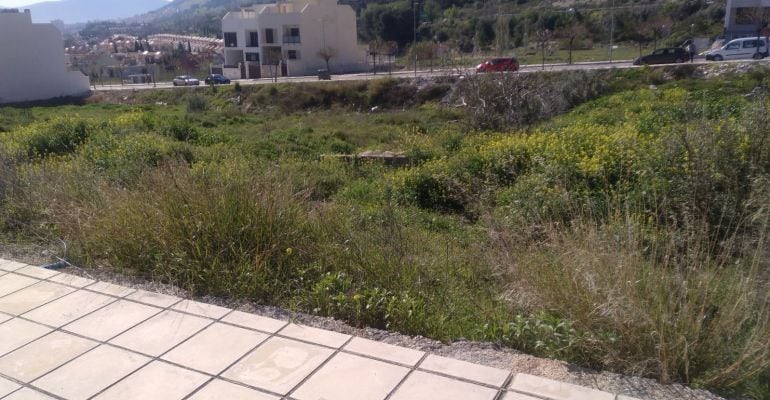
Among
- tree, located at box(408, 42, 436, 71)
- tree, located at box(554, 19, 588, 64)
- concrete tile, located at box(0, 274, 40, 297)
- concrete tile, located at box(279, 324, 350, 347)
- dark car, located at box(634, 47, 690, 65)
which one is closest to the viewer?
concrete tile, located at box(279, 324, 350, 347)

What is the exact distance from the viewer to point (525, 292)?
3443 millimetres

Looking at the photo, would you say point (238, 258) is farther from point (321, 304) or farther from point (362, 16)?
point (362, 16)

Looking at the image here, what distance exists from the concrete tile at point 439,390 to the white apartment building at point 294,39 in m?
51.5

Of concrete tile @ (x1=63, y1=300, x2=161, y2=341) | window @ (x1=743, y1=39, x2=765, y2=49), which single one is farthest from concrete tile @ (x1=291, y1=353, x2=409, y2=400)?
window @ (x1=743, y1=39, x2=765, y2=49)

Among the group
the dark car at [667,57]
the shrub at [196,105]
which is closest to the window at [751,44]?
the dark car at [667,57]

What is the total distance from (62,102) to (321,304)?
44090mm

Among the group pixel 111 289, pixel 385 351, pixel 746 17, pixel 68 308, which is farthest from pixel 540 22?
pixel 385 351

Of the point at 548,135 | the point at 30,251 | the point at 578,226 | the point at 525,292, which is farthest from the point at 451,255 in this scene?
the point at 548,135

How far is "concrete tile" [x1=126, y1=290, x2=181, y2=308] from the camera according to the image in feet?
12.3

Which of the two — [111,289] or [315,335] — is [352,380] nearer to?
[315,335]

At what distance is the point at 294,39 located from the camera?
5381 cm

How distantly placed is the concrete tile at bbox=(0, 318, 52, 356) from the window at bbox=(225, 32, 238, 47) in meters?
57.9

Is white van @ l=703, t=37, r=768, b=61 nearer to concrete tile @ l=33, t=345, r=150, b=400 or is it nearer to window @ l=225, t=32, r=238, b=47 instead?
concrete tile @ l=33, t=345, r=150, b=400

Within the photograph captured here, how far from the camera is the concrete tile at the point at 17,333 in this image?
→ 10.8 ft
